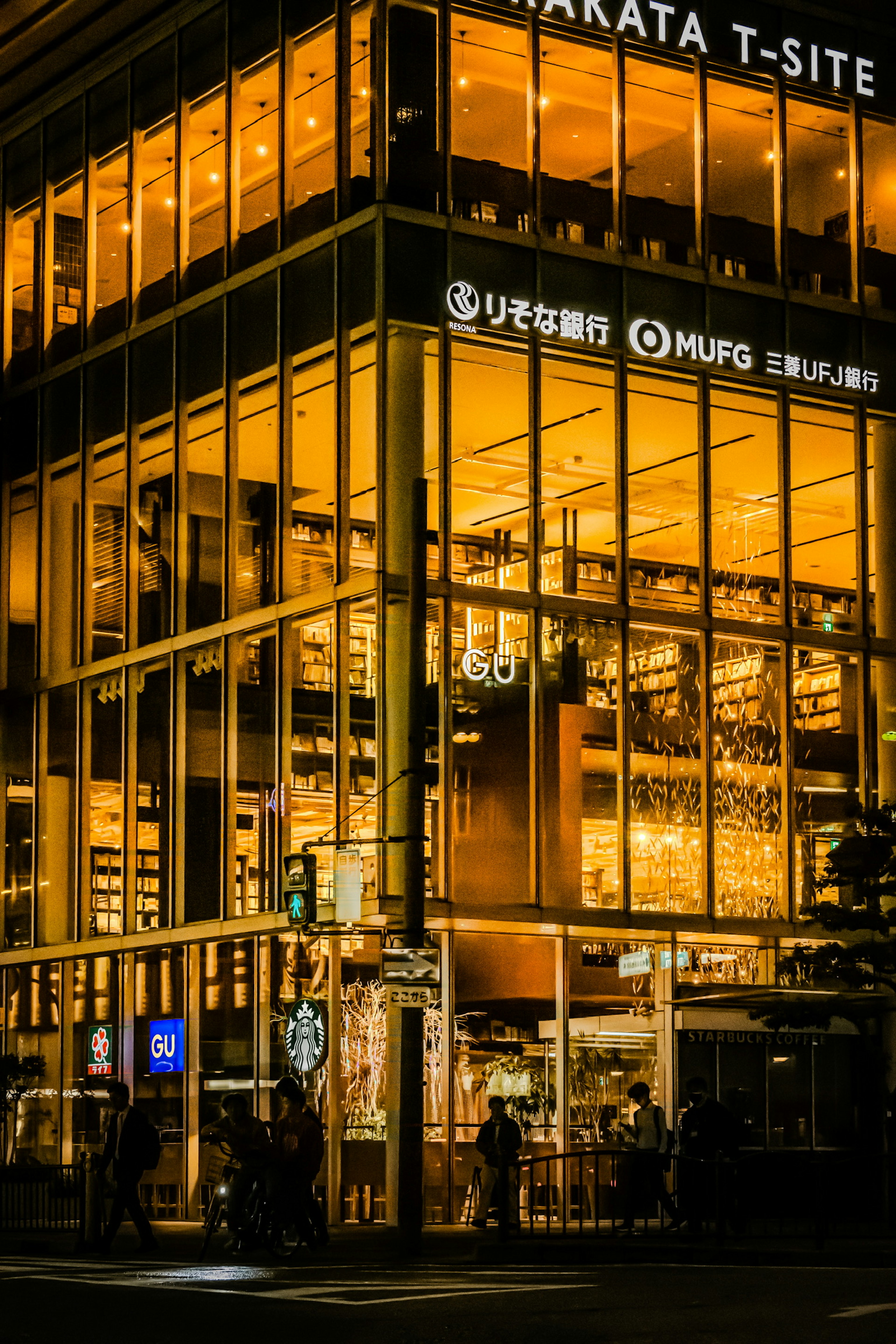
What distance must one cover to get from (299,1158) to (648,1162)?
4.91m

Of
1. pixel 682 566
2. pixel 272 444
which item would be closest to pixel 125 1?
pixel 272 444

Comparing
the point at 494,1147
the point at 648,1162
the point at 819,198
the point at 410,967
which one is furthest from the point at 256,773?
the point at 819,198

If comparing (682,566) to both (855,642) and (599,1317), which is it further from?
(599,1317)

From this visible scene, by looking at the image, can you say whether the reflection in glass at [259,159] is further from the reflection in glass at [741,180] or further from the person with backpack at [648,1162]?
the person with backpack at [648,1162]

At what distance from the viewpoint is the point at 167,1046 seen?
30625 mm

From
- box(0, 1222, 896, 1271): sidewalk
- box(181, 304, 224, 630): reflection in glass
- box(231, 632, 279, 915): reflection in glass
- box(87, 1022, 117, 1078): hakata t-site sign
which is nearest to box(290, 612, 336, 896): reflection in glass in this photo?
box(231, 632, 279, 915): reflection in glass

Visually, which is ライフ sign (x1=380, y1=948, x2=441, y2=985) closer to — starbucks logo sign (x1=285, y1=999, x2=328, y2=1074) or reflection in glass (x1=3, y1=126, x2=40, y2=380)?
starbucks logo sign (x1=285, y1=999, x2=328, y2=1074)

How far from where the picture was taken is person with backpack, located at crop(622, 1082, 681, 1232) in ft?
75.4

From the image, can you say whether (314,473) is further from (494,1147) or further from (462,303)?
(494,1147)

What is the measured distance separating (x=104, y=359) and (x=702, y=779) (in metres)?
11.9

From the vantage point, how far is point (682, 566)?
30656 millimetres

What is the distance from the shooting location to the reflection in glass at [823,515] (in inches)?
1248

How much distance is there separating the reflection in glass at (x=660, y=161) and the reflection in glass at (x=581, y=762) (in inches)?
229

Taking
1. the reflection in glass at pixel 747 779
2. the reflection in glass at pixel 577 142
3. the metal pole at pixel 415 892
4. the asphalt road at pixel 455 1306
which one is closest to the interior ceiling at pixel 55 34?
the reflection in glass at pixel 577 142
